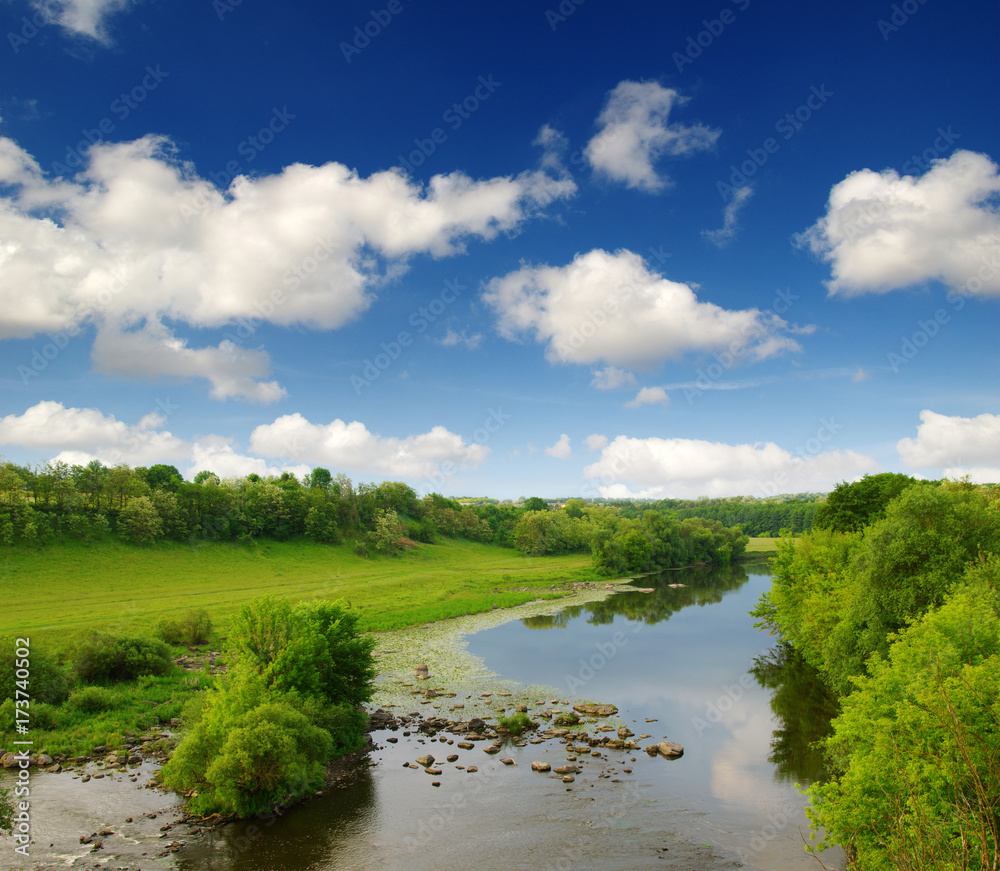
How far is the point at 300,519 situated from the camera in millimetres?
98375

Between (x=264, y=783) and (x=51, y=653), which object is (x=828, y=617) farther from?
(x=51, y=653)

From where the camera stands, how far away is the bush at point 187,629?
143ft

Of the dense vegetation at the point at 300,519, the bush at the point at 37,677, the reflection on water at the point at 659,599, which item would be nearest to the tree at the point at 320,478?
the dense vegetation at the point at 300,519

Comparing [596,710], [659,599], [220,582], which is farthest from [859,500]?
[220,582]

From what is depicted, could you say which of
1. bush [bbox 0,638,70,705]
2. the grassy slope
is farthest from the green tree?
the grassy slope

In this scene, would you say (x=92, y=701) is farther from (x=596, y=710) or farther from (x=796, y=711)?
(x=796, y=711)

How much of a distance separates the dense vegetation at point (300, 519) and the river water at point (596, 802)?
60.5m

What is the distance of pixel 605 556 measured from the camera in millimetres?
94812

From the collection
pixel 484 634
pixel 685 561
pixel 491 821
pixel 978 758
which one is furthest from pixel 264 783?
pixel 685 561

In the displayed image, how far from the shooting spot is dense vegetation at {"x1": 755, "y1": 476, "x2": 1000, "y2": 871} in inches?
400

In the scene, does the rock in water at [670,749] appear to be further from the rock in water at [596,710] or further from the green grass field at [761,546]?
the green grass field at [761,546]

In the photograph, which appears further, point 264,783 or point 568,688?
point 568,688

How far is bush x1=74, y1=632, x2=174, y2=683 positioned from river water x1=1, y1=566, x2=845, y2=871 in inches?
514

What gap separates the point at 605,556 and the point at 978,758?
8209cm
